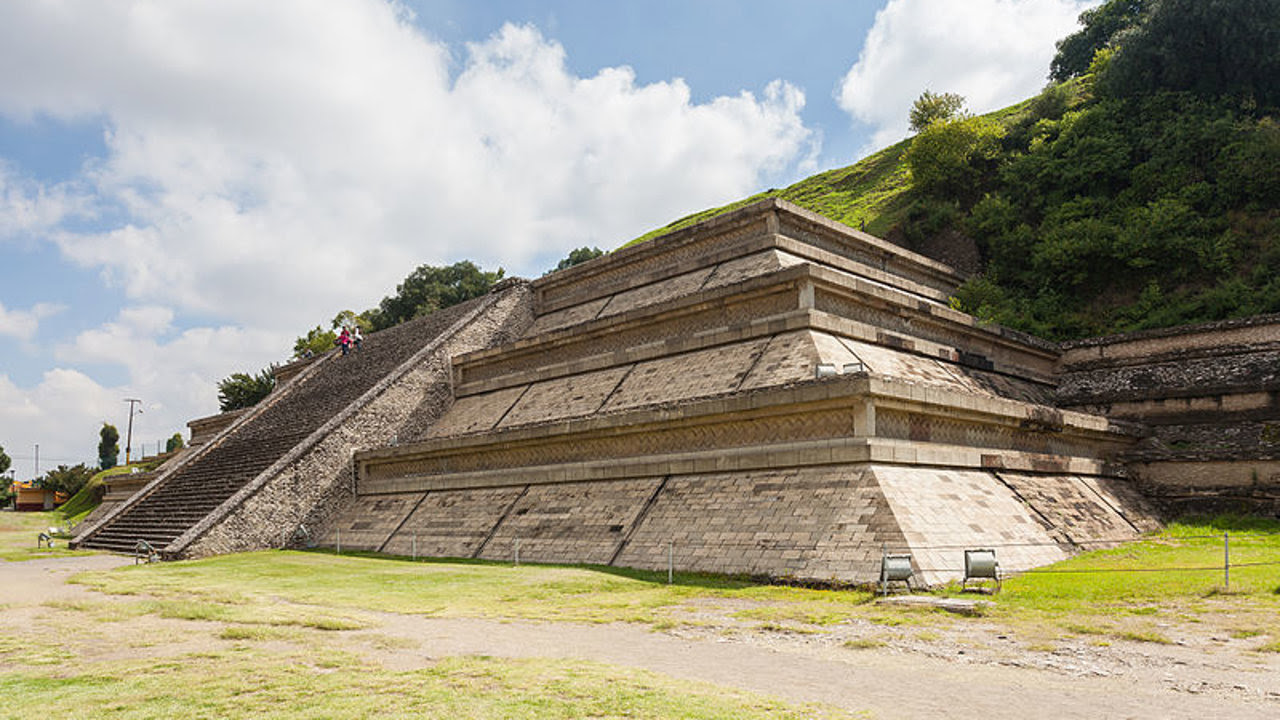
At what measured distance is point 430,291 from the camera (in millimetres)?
52750

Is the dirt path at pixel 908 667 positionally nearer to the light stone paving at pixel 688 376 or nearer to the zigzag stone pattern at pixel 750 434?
the zigzag stone pattern at pixel 750 434

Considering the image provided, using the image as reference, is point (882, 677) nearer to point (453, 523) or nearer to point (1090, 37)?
point (453, 523)

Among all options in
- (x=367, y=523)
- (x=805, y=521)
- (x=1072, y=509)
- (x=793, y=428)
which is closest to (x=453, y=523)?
(x=367, y=523)

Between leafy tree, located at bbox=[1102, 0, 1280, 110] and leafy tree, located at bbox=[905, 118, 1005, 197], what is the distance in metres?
4.49

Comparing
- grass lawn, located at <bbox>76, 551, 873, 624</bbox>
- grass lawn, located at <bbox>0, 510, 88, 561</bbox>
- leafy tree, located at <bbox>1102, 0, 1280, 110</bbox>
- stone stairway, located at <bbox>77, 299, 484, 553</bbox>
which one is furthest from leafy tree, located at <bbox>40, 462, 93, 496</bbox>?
leafy tree, located at <bbox>1102, 0, 1280, 110</bbox>

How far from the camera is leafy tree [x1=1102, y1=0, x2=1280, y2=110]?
80.1 ft

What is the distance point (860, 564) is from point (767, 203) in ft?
41.3

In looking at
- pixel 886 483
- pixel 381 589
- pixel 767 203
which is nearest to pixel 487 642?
pixel 381 589

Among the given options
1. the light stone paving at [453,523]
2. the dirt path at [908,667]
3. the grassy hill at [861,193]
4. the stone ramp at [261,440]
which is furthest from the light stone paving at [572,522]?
the grassy hill at [861,193]

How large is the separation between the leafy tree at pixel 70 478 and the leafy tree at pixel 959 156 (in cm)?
5233

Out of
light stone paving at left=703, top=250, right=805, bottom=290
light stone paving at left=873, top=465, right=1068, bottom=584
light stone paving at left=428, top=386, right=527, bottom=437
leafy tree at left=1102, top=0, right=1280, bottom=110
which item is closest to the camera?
light stone paving at left=873, top=465, right=1068, bottom=584

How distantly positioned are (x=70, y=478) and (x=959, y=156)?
56155 millimetres

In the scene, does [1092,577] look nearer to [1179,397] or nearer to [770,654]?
[770,654]

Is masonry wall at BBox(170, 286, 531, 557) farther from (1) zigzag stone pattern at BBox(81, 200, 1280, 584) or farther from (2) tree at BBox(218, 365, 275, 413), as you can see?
(2) tree at BBox(218, 365, 275, 413)
